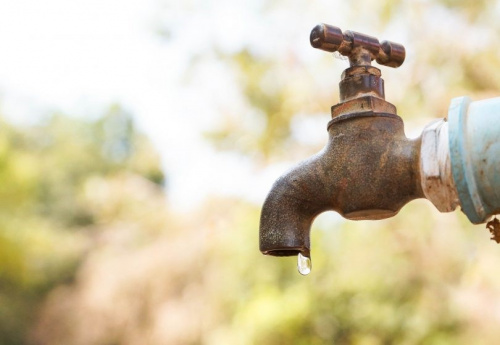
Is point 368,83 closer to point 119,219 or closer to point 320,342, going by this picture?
point 320,342

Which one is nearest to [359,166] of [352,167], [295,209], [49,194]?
[352,167]

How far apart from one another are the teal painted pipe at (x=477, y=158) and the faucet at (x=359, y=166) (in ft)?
0.10

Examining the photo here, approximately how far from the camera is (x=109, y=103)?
1516cm

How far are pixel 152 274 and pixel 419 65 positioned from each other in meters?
4.14

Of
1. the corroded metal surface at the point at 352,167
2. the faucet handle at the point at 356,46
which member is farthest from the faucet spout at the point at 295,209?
the faucet handle at the point at 356,46

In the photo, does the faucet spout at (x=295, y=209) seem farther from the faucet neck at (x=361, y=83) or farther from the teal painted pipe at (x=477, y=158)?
the teal painted pipe at (x=477, y=158)

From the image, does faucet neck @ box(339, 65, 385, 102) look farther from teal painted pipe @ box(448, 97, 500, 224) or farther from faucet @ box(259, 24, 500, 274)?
teal painted pipe @ box(448, 97, 500, 224)

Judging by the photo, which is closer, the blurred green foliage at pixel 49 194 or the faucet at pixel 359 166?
the faucet at pixel 359 166

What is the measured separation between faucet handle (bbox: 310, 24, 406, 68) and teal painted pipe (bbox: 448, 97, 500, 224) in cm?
20

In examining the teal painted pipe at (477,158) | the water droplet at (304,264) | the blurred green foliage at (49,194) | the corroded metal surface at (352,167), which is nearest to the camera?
the teal painted pipe at (477,158)

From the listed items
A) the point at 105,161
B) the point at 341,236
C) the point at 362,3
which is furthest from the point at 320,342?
the point at 105,161

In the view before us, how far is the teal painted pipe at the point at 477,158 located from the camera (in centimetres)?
71

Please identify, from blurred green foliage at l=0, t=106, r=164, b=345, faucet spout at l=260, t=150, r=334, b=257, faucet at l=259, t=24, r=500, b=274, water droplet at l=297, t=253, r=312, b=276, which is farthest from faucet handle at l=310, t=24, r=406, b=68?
blurred green foliage at l=0, t=106, r=164, b=345

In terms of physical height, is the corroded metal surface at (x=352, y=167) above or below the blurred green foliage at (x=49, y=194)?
below
